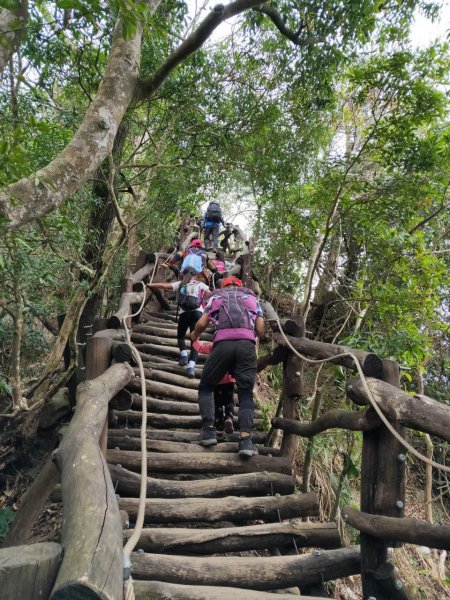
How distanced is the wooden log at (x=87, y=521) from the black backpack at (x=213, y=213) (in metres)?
9.05

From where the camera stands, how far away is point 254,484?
10.4 feet

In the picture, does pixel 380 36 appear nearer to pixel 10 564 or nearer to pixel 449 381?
pixel 449 381

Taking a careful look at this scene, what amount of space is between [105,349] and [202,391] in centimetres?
101

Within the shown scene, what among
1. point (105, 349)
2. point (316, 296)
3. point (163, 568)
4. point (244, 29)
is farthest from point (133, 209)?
point (163, 568)

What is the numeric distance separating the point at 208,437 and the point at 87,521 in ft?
8.09

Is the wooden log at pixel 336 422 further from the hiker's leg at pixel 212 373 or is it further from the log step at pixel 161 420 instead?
the log step at pixel 161 420

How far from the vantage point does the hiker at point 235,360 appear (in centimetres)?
354

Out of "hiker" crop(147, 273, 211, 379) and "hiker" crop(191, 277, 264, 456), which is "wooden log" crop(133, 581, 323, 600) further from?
"hiker" crop(147, 273, 211, 379)

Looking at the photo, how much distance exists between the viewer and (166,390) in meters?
4.88

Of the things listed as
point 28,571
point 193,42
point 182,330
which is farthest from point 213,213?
point 28,571

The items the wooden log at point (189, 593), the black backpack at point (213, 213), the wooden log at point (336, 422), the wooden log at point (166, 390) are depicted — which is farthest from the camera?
the black backpack at point (213, 213)

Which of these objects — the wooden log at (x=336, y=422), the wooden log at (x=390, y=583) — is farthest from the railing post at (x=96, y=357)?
the wooden log at (x=390, y=583)

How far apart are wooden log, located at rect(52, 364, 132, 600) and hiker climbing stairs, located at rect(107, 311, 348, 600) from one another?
0.65 m

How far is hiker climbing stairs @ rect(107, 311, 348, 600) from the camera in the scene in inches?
86.6
